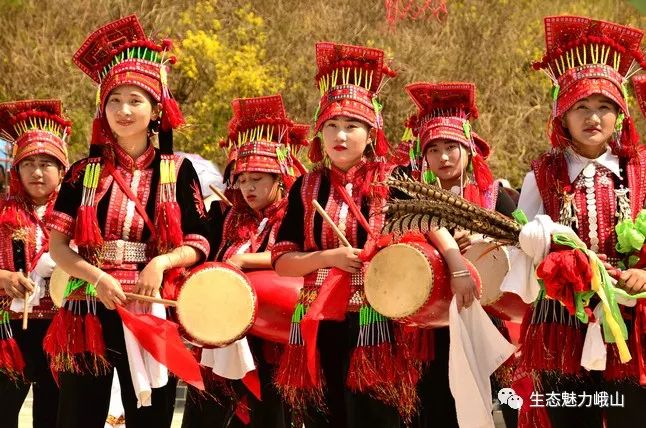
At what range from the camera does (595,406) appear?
206 inches

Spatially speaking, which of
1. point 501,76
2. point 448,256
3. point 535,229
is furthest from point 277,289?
point 501,76

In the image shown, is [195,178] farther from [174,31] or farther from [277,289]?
[174,31]

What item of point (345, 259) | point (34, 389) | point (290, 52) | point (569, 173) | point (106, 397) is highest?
point (290, 52)

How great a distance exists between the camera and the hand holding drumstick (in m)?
5.53

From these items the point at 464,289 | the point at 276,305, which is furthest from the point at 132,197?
the point at 464,289

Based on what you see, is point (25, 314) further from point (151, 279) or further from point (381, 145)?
point (381, 145)

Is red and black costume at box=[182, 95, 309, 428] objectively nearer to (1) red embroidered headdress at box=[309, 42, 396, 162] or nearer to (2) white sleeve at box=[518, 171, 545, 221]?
(1) red embroidered headdress at box=[309, 42, 396, 162]

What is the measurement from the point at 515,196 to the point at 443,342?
8.62ft

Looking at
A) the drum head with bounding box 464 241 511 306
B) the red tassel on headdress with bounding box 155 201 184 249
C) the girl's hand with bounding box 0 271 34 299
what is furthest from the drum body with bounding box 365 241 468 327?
the girl's hand with bounding box 0 271 34 299

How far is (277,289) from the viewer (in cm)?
640

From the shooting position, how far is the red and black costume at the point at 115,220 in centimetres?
552

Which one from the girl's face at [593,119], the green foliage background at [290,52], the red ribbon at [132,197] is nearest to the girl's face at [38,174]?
the red ribbon at [132,197]

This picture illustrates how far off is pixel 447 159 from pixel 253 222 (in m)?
1.23

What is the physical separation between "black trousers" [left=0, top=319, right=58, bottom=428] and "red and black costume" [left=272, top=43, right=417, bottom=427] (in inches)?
73.3
